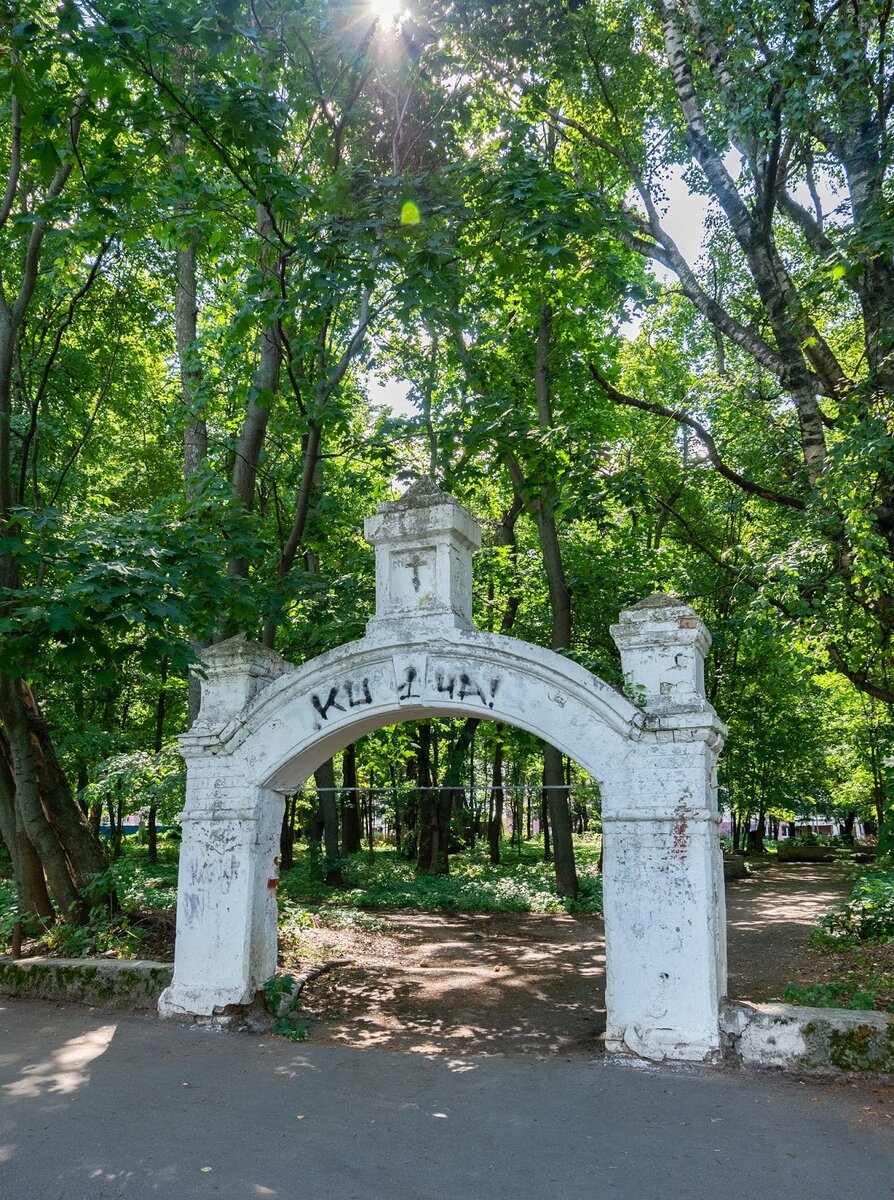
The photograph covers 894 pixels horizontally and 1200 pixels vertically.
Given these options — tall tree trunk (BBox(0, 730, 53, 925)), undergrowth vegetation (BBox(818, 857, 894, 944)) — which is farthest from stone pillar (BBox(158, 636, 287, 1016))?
undergrowth vegetation (BBox(818, 857, 894, 944))

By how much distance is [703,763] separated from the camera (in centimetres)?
632

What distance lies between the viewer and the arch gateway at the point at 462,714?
6215mm

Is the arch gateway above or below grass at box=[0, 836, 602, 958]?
above

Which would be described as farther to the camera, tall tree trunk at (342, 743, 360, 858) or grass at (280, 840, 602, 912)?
tall tree trunk at (342, 743, 360, 858)

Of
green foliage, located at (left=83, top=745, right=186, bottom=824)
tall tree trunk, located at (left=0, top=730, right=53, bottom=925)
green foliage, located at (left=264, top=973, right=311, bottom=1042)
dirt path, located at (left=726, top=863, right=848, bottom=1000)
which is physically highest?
green foliage, located at (left=83, top=745, right=186, bottom=824)

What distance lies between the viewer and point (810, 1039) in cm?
593

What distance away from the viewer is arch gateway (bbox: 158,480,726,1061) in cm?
621

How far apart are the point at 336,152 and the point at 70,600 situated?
5802 mm

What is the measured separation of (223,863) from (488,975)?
4188 millimetres

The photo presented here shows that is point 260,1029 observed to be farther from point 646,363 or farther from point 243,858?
point 646,363

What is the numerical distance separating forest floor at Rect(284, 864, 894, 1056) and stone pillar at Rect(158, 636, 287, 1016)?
0.90 metres

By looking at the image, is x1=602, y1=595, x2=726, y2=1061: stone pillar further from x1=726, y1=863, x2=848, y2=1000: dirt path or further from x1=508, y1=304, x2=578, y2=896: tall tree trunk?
x1=508, y1=304, x2=578, y2=896: tall tree trunk

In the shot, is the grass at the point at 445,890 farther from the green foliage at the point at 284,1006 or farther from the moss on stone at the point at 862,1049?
the moss on stone at the point at 862,1049

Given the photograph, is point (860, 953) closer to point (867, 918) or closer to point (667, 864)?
point (867, 918)
